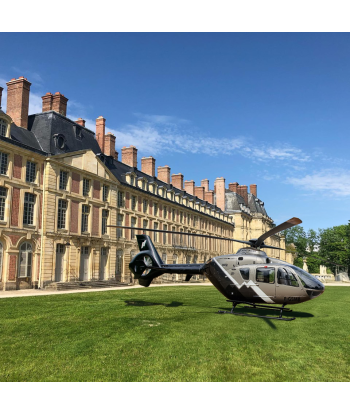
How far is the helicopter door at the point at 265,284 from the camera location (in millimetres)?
13086

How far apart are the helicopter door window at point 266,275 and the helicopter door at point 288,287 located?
0.69ft

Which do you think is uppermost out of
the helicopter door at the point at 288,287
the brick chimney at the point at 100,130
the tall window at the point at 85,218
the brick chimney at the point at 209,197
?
the brick chimney at the point at 100,130

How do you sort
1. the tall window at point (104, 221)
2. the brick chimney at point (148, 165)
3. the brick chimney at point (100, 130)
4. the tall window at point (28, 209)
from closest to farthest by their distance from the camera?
the tall window at point (28, 209)
the tall window at point (104, 221)
the brick chimney at point (100, 130)
the brick chimney at point (148, 165)

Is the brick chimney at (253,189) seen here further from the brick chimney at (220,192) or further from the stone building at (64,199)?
the stone building at (64,199)

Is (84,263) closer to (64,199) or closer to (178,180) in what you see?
(64,199)

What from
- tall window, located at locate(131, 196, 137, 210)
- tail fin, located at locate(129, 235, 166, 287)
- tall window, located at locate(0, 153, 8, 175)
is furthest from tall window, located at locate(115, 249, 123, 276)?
tail fin, located at locate(129, 235, 166, 287)

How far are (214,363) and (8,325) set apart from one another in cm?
718

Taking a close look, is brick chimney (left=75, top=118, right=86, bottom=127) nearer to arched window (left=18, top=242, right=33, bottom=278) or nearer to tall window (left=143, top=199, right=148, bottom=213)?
tall window (left=143, top=199, right=148, bottom=213)

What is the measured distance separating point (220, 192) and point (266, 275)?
64140 mm

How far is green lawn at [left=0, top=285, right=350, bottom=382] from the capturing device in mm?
7652

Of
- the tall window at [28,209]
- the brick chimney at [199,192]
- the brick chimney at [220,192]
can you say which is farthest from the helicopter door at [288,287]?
the brick chimney at [220,192]

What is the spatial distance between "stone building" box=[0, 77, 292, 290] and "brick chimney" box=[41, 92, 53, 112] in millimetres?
94

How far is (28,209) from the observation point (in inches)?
1127

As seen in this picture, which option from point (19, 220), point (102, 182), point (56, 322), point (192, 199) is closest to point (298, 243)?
point (192, 199)
